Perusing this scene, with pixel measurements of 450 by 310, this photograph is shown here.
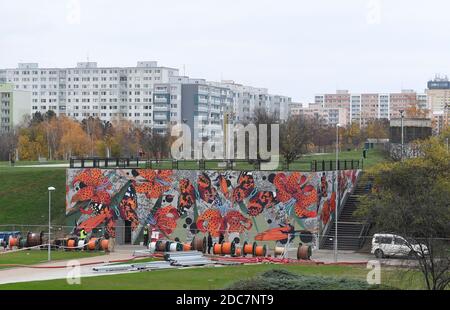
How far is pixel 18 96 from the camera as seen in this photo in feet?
538

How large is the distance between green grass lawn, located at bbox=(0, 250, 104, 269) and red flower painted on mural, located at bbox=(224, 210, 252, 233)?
25.0 feet

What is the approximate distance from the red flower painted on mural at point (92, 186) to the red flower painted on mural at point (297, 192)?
10.2m

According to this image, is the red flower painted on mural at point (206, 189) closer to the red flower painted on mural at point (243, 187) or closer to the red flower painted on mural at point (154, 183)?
the red flower painted on mural at point (243, 187)

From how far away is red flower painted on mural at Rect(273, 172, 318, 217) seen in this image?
165 ft

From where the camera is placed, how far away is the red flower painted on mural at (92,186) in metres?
54.5

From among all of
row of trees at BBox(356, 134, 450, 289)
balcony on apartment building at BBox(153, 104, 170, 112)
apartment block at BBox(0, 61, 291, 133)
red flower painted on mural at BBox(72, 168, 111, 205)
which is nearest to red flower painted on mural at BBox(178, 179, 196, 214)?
red flower painted on mural at BBox(72, 168, 111, 205)

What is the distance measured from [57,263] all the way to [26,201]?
55.5 feet

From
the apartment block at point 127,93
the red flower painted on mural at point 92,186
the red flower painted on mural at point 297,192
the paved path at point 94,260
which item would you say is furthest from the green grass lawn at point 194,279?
the apartment block at point 127,93

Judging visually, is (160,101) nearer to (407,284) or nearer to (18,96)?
(18,96)

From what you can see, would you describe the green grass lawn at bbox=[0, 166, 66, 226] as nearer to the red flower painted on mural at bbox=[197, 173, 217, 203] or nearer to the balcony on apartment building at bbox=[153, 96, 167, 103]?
the red flower painted on mural at bbox=[197, 173, 217, 203]

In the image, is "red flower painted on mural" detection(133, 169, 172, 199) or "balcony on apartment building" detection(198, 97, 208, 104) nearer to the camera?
"red flower painted on mural" detection(133, 169, 172, 199)

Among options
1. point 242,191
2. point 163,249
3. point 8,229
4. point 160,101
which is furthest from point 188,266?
point 160,101

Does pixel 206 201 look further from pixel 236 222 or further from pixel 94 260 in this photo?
pixel 94 260

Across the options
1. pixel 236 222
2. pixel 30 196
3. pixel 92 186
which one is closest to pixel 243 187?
pixel 236 222
